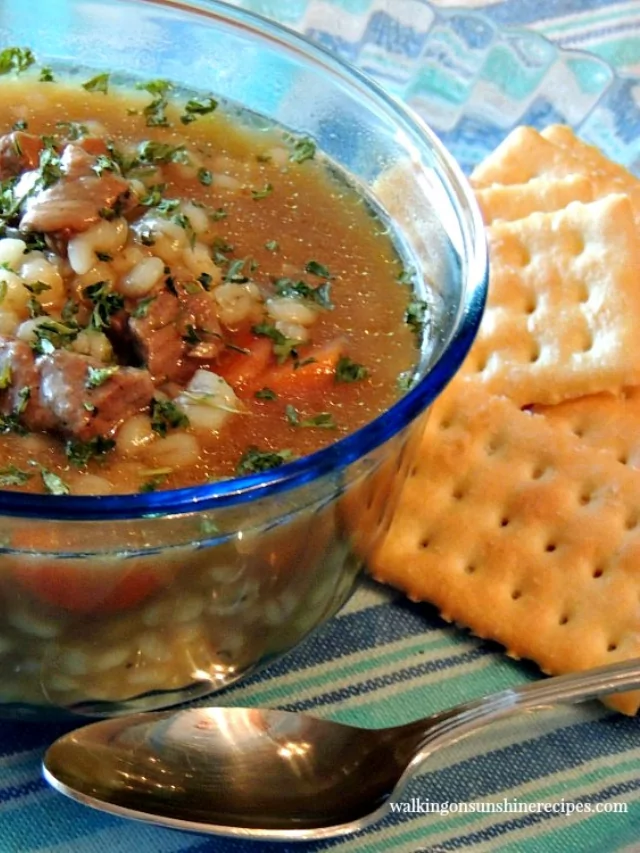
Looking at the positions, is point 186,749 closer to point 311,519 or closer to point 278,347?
point 311,519

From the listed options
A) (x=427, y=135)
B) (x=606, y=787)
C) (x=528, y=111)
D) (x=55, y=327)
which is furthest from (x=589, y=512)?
(x=528, y=111)

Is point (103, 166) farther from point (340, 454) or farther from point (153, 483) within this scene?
point (340, 454)

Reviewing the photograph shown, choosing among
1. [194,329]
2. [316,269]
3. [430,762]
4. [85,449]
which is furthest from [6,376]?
[430,762]

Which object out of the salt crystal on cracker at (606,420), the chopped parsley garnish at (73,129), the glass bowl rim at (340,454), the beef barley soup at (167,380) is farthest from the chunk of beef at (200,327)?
the salt crystal on cracker at (606,420)

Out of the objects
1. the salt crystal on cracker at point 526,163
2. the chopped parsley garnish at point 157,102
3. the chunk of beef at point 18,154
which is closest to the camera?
the chunk of beef at point 18,154

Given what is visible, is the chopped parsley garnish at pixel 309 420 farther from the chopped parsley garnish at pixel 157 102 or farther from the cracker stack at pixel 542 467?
the chopped parsley garnish at pixel 157 102

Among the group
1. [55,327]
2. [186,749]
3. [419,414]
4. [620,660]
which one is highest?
[419,414]
